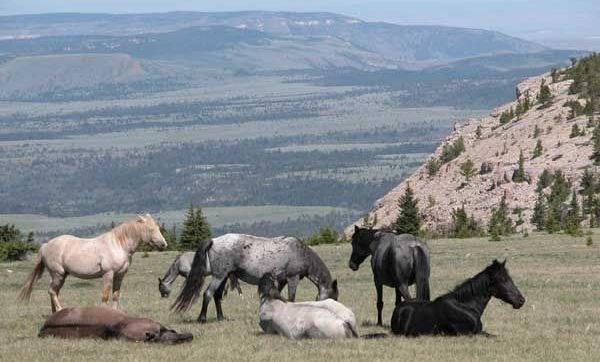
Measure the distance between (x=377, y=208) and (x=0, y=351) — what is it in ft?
220

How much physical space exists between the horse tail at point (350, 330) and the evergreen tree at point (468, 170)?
61552mm

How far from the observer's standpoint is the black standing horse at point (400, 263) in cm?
2047

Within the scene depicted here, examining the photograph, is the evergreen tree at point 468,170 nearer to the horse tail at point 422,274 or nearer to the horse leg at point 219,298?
the horse leg at point 219,298

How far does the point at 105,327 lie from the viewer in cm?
1884

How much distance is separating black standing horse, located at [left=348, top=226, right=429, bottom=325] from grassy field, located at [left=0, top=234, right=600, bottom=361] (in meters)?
0.81

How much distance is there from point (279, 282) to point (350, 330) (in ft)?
9.33

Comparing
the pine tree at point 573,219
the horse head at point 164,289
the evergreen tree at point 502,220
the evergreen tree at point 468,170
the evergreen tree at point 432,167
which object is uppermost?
the horse head at point 164,289

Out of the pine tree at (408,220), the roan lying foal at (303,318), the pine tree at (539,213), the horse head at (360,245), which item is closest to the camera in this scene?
the roan lying foal at (303,318)

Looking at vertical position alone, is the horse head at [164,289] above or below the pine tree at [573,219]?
above

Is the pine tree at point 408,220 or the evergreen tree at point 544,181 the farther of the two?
the evergreen tree at point 544,181

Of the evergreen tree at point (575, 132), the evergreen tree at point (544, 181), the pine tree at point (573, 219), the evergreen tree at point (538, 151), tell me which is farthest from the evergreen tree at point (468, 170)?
the pine tree at point (573, 219)

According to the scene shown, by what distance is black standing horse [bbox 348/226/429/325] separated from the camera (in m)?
20.5

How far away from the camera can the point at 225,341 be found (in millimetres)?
18828

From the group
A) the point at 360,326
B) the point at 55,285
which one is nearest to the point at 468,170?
the point at 360,326
